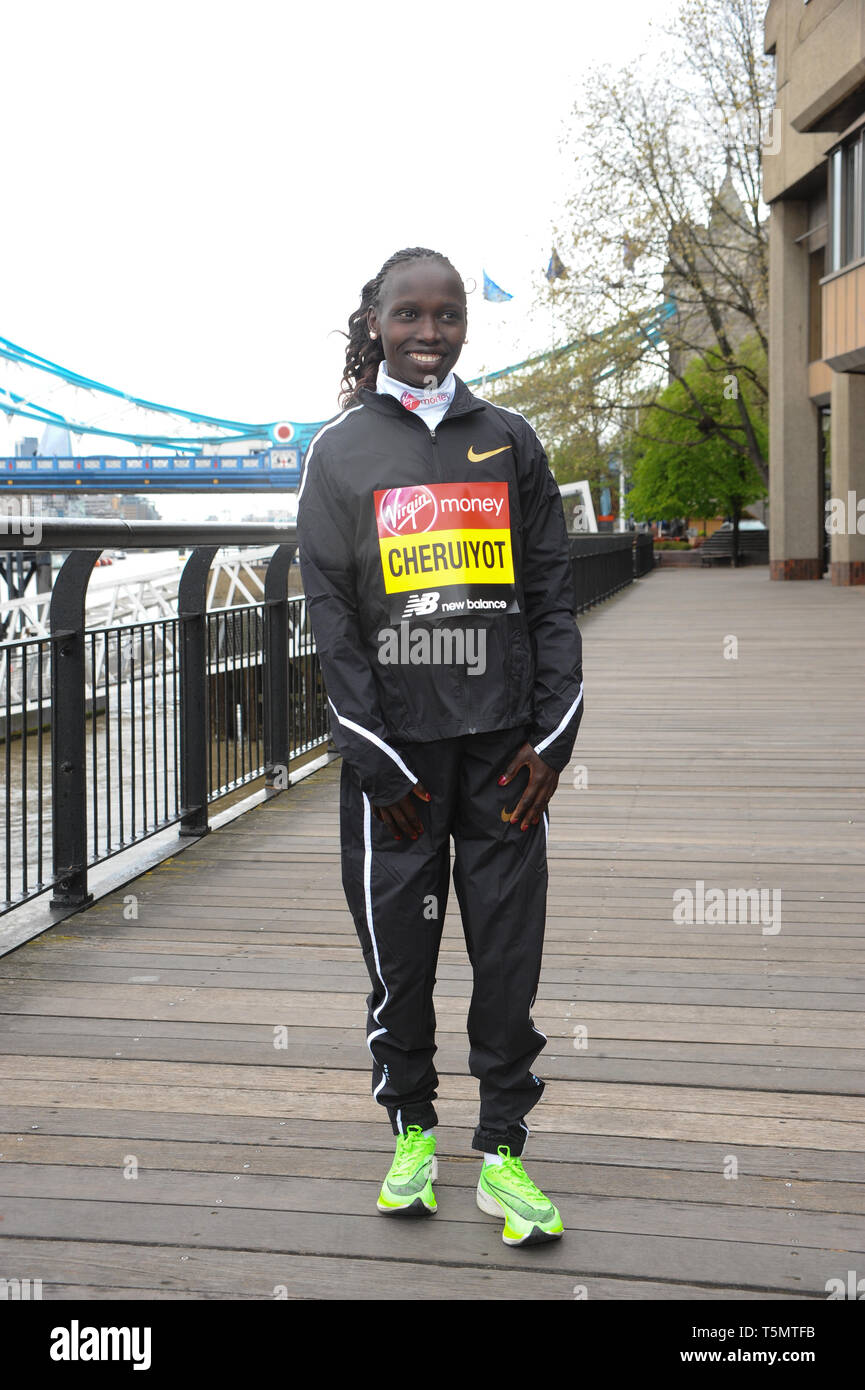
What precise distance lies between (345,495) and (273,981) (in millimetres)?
1941

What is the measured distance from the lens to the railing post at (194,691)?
5746 mm

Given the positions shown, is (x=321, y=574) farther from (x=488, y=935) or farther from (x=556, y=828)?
(x=556, y=828)

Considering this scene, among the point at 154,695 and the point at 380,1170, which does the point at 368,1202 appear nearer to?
the point at 380,1170

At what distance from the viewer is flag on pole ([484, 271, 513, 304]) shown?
130 feet

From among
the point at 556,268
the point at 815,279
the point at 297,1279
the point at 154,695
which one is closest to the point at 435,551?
the point at 297,1279

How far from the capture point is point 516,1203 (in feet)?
8.32

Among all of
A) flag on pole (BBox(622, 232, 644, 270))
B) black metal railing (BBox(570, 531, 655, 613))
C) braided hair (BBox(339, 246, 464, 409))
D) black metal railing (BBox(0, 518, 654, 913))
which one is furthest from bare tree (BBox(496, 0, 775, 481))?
braided hair (BBox(339, 246, 464, 409))

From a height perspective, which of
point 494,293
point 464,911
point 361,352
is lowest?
point 464,911

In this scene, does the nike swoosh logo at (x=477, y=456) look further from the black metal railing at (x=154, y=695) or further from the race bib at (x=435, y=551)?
the black metal railing at (x=154, y=695)

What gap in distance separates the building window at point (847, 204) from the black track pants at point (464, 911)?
19.9m

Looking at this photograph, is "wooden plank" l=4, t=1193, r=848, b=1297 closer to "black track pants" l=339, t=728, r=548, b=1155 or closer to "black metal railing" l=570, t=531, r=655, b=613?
"black track pants" l=339, t=728, r=548, b=1155

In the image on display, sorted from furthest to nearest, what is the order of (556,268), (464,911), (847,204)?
(556,268) < (847,204) < (464,911)

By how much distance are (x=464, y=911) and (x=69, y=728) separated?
2351 mm
